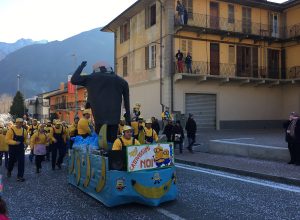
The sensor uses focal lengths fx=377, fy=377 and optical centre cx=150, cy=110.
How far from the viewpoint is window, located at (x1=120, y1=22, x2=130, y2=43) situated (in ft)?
105

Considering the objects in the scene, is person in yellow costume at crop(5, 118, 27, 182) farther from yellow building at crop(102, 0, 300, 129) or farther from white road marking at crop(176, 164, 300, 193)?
yellow building at crop(102, 0, 300, 129)

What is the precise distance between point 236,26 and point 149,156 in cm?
2236

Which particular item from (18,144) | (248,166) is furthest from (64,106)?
(248,166)

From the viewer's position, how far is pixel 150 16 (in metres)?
27.9

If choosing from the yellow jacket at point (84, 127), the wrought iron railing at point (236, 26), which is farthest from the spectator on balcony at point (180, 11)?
the yellow jacket at point (84, 127)

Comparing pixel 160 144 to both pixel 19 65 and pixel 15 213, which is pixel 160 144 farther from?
pixel 19 65

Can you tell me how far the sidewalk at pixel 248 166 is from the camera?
1001cm

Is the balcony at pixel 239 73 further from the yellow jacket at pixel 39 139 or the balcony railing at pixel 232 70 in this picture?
the yellow jacket at pixel 39 139

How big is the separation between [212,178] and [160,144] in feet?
11.2

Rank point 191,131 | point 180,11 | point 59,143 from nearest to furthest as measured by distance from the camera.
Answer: point 59,143, point 191,131, point 180,11

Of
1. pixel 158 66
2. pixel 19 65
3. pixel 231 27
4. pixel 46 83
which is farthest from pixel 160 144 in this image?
pixel 19 65

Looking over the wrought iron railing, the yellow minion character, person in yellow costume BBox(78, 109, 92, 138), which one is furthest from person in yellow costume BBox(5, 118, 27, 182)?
the wrought iron railing

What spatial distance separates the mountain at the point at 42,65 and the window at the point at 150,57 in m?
113

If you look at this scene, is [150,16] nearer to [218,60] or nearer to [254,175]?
[218,60]
